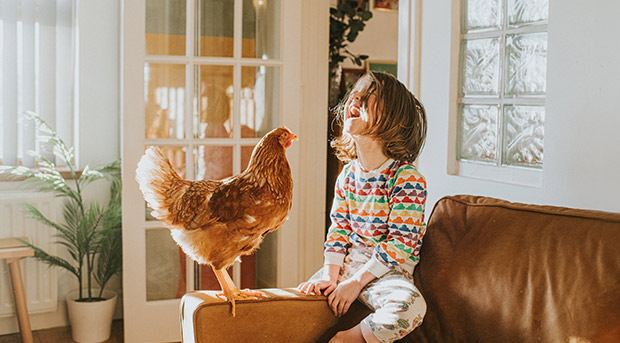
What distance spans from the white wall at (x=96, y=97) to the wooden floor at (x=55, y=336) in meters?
0.05

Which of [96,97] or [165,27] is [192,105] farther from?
[96,97]

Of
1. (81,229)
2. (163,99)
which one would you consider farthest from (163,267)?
(163,99)

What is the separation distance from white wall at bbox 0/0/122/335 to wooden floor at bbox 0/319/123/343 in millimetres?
A: 51

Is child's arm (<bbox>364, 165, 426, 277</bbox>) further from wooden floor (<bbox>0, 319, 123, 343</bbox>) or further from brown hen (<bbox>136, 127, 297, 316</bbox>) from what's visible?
wooden floor (<bbox>0, 319, 123, 343</bbox>)

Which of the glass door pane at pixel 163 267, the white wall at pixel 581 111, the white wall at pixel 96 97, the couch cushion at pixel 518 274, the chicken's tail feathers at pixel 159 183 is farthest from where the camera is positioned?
the white wall at pixel 96 97

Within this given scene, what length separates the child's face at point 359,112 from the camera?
1.68 metres

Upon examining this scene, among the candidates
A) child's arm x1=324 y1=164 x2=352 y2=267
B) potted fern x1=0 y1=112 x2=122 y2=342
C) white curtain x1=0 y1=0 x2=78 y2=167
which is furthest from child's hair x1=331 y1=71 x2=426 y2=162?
white curtain x1=0 y1=0 x2=78 y2=167

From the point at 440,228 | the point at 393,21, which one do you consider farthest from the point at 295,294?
the point at 393,21

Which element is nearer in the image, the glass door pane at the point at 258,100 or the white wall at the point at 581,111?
the white wall at the point at 581,111

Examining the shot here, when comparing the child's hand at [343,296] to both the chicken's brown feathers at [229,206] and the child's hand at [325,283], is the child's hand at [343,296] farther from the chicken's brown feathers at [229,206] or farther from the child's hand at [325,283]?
the chicken's brown feathers at [229,206]

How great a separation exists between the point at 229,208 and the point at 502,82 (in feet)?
3.68

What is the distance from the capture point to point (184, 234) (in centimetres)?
154

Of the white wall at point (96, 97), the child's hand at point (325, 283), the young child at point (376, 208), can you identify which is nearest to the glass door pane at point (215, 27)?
the white wall at point (96, 97)

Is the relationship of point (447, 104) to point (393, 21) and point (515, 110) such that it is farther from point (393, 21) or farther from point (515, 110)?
point (393, 21)
